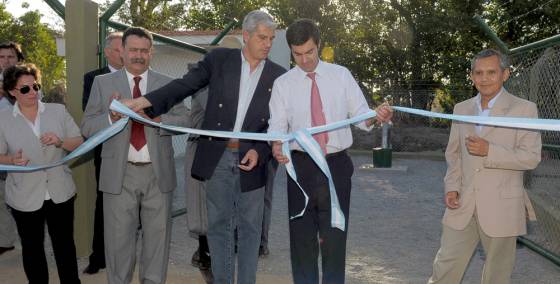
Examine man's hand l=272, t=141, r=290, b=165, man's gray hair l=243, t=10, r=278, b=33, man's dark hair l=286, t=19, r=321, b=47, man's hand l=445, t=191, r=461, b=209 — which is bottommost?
man's hand l=445, t=191, r=461, b=209

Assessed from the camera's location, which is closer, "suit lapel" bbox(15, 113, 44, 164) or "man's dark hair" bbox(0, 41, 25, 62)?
"suit lapel" bbox(15, 113, 44, 164)

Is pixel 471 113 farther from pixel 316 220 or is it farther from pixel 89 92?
pixel 89 92

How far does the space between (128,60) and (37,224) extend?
1245 millimetres

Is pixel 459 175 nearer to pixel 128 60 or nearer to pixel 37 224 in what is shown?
pixel 128 60

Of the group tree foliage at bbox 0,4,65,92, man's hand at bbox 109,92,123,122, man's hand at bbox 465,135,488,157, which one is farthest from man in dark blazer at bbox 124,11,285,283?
tree foliage at bbox 0,4,65,92

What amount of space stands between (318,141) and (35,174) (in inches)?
75.1

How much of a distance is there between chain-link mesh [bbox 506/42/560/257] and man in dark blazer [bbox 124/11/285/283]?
2.72 m

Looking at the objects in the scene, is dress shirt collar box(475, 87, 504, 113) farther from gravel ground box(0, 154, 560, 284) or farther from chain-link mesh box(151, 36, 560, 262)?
gravel ground box(0, 154, 560, 284)

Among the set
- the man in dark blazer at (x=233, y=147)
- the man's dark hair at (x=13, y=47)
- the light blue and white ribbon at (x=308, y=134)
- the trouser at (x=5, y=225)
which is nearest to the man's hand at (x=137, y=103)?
the light blue and white ribbon at (x=308, y=134)

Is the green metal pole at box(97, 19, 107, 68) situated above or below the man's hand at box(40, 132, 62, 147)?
above

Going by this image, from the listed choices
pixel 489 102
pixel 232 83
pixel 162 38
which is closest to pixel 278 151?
pixel 232 83

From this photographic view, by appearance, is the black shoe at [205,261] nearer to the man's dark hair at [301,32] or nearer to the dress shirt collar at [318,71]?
the dress shirt collar at [318,71]

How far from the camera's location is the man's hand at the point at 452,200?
3705mm

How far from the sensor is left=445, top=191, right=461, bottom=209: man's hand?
3705 millimetres
